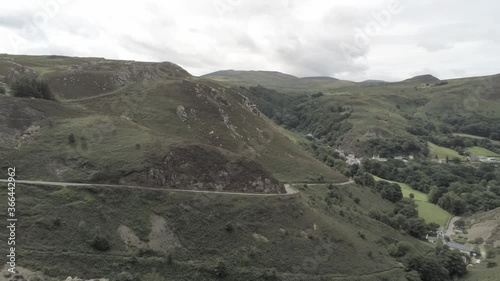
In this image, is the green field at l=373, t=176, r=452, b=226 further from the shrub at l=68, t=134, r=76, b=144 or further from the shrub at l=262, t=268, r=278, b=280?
the shrub at l=68, t=134, r=76, b=144

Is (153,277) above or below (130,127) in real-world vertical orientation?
below

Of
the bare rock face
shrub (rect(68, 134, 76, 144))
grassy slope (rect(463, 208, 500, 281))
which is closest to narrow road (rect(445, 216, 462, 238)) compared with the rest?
grassy slope (rect(463, 208, 500, 281))

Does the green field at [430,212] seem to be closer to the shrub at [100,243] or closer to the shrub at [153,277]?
the shrub at [153,277]

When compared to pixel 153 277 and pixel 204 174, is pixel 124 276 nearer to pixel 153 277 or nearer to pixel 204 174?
pixel 153 277

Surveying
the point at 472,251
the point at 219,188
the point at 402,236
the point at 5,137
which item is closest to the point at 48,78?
the point at 5,137

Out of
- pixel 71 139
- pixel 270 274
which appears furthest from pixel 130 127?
pixel 270 274
